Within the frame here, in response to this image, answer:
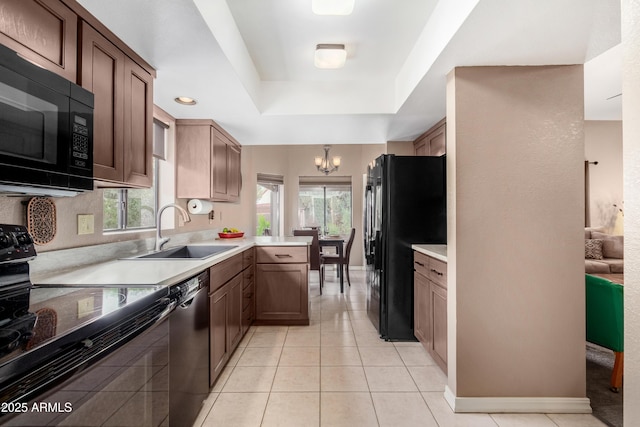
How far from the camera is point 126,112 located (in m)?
1.82

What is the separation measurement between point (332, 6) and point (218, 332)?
2119mm

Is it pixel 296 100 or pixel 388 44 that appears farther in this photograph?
pixel 296 100

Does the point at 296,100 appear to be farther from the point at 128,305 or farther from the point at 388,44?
the point at 128,305

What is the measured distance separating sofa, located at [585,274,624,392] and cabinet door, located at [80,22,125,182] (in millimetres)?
3004

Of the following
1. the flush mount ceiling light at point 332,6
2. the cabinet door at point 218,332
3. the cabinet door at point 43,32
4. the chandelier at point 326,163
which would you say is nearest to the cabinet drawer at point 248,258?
the cabinet door at point 218,332

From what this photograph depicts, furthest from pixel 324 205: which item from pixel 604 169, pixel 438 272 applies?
pixel 438 272

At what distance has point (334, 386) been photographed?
2.14 meters

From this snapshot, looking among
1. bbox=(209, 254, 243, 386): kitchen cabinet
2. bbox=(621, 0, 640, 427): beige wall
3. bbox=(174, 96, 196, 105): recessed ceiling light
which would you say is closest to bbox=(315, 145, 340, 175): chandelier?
bbox=(174, 96, 196, 105): recessed ceiling light

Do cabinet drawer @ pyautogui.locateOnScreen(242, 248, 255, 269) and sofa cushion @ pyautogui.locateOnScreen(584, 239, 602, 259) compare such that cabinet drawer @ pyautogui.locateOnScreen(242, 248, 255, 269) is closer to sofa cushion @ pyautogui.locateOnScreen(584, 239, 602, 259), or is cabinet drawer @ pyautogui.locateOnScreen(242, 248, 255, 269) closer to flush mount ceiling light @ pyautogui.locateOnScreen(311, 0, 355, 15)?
flush mount ceiling light @ pyautogui.locateOnScreen(311, 0, 355, 15)

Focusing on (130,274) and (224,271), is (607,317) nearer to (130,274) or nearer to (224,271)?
(224,271)

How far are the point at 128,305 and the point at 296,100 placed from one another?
247cm

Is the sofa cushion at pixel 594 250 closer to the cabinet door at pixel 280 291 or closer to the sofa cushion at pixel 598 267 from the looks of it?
the sofa cushion at pixel 598 267

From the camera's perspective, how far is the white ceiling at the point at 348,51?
5.07ft

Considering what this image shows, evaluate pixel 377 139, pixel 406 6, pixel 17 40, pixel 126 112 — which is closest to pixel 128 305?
pixel 17 40
